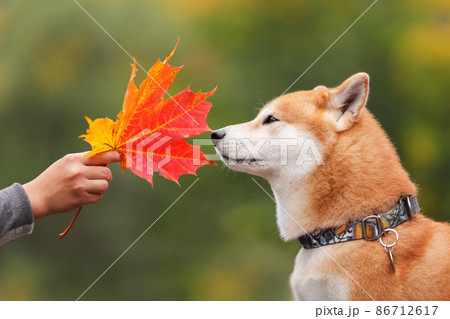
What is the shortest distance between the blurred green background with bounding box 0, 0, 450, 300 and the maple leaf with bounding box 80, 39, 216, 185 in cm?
165

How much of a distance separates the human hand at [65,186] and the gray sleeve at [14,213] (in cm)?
1

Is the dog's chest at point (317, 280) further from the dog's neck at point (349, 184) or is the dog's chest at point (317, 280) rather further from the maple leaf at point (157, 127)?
the maple leaf at point (157, 127)

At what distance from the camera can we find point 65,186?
810 mm

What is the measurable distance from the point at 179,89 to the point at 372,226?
2.17 meters

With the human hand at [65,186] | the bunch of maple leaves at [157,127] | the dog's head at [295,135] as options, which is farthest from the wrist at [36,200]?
the dog's head at [295,135]

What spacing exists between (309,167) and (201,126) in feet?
1.07

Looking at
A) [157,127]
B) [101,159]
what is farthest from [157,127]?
[101,159]

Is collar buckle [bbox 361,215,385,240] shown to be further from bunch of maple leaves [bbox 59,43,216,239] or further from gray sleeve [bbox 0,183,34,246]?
gray sleeve [bbox 0,183,34,246]

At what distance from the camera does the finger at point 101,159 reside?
83cm

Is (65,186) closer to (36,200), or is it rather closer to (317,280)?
(36,200)

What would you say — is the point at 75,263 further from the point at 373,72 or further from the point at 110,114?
the point at 373,72

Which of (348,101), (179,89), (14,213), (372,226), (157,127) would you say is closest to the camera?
(14,213)

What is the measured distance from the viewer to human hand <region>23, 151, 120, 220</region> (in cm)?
81

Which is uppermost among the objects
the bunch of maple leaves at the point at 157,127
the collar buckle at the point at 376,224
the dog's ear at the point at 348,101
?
the bunch of maple leaves at the point at 157,127
